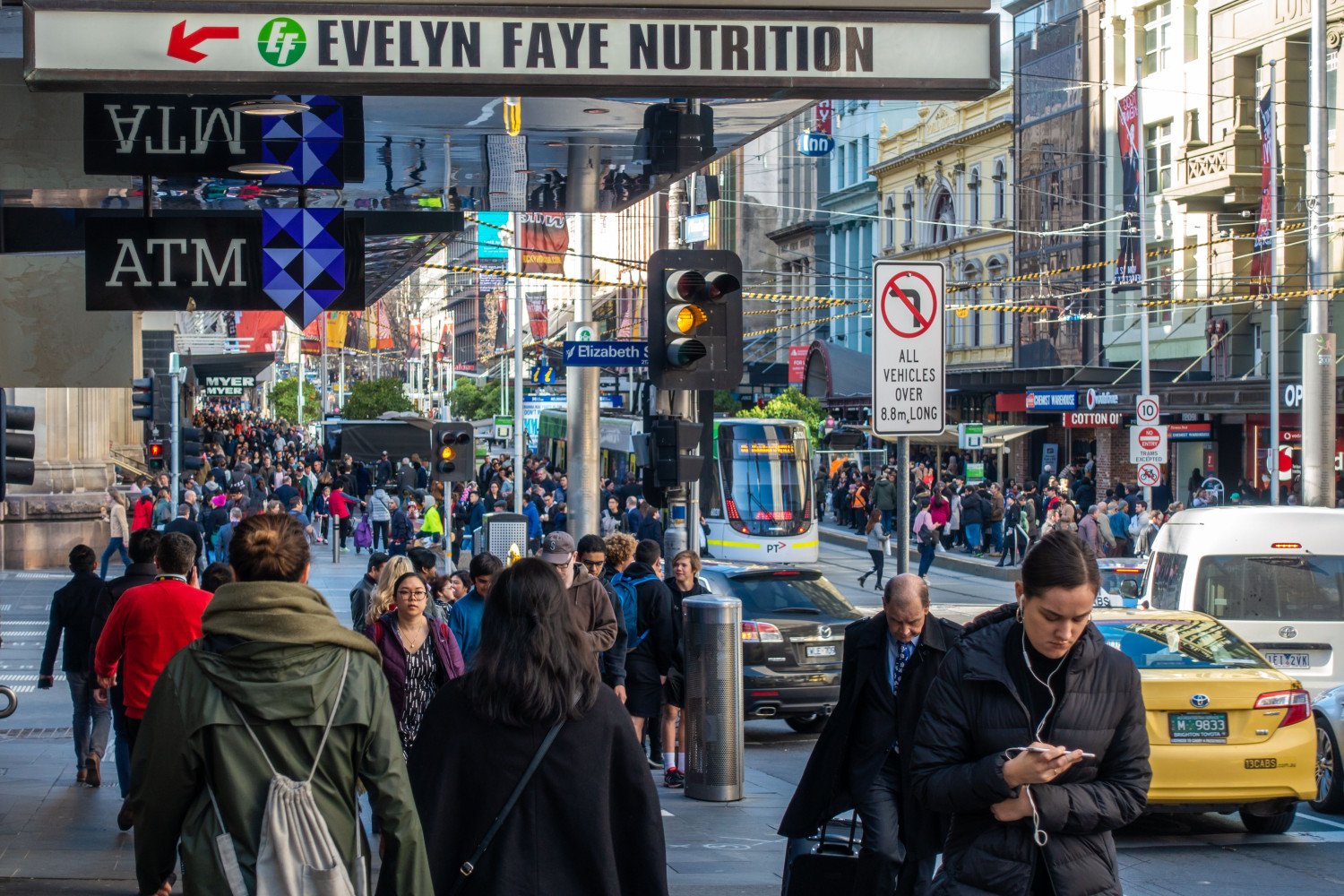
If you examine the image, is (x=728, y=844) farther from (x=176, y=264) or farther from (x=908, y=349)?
(x=176, y=264)

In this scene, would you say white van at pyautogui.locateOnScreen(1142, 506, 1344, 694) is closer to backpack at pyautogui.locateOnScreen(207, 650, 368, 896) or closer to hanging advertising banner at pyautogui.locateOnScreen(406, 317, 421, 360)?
backpack at pyautogui.locateOnScreen(207, 650, 368, 896)

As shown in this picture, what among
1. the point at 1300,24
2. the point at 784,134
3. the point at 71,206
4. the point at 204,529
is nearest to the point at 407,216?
the point at 71,206

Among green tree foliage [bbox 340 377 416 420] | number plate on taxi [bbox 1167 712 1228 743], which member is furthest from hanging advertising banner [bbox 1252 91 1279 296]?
green tree foliage [bbox 340 377 416 420]

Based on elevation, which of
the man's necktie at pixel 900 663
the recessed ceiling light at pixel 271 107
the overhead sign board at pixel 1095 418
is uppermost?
the recessed ceiling light at pixel 271 107

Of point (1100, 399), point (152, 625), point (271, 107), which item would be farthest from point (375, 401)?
point (271, 107)

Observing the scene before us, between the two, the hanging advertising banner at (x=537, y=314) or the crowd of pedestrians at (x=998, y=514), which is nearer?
the crowd of pedestrians at (x=998, y=514)

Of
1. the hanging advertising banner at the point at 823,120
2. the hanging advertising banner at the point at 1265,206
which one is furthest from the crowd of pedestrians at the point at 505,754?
the hanging advertising banner at the point at 823,120

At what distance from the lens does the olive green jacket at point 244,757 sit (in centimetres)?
417

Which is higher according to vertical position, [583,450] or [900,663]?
[583,450]

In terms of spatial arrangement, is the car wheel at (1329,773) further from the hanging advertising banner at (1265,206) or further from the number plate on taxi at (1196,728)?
the hanging advertising banner at (1265,206)

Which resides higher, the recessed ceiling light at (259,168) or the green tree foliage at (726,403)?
the recessed ceiling light at (259,168)

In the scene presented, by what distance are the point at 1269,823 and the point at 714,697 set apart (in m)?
3.63

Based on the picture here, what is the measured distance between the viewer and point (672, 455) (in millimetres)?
14133

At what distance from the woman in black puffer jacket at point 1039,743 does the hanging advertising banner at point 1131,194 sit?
39748mm
